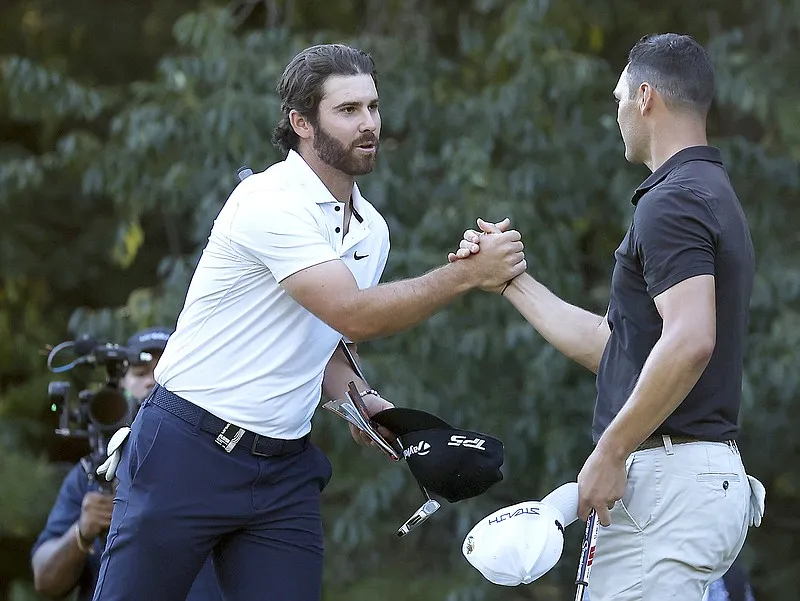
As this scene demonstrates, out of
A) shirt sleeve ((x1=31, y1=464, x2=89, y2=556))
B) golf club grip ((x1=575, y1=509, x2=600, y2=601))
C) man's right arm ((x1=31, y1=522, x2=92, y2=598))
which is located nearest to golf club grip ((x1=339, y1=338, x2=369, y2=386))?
golf club grip ((x1=575, y1=509, x2=600, y2=601))

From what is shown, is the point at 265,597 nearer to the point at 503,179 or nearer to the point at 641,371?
the point at 641,371

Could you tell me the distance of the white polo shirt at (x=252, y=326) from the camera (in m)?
3.49

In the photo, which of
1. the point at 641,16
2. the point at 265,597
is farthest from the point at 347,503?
the point at 265,597

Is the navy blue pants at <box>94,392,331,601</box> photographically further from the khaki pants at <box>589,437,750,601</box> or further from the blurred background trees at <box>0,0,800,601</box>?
the blurred background trees at <box>0,0,800,601</box>

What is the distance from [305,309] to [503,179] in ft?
12.0

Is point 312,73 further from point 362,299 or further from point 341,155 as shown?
point 362,299

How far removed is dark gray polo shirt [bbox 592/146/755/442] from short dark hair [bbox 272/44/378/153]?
929 mm

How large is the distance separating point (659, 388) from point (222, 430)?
1162mm

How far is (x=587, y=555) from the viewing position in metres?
3.19

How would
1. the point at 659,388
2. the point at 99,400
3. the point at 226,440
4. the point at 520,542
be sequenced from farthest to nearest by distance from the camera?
the point at 99,400, the point at 226,440, the point at 520,542, the point at 659,388

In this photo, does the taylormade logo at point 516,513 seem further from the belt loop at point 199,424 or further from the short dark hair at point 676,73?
the short dark hair at point 676,73

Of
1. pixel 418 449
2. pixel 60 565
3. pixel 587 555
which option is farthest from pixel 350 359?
pixel 60 565

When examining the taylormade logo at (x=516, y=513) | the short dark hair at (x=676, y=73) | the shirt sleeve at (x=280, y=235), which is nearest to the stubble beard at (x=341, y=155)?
the shirt sleeve at (x=280, y=235)

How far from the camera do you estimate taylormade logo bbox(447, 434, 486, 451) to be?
3.54 metres
